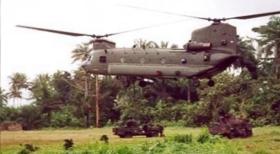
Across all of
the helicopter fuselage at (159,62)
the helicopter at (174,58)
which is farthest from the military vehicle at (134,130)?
the helicopter fuselage at (159,62)

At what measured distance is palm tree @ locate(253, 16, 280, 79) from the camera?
20469 millimetres

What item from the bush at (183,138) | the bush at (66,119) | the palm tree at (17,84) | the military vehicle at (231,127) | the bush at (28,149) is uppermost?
the palm tree at (17,84)

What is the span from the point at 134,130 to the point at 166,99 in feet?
12.0

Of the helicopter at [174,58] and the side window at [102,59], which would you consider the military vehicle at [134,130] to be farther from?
the side window at [102,59]

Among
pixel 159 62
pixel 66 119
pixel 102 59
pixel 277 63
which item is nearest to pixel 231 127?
pixel 277 63

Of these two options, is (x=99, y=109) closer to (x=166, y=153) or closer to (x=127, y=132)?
(x=127, y=132)

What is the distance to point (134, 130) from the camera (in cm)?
2305

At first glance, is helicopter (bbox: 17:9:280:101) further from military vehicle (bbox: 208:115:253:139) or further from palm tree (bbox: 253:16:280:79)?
military vehicle (bbox: 208:115:253:139)

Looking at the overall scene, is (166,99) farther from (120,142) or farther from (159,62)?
(120,142)

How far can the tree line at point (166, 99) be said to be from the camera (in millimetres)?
20562

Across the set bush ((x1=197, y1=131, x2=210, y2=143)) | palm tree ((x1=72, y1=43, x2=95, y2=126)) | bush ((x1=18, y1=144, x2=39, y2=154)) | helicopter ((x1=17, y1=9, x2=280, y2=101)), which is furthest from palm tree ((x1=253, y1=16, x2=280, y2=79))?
bush ((x1=18, y1=144, x2=39, y2=154))

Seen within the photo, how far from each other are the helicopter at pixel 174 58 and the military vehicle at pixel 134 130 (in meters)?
2.39

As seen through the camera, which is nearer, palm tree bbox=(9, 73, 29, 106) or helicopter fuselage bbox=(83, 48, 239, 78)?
helicopter fuselage bbox=(83, 48, 239, 78)

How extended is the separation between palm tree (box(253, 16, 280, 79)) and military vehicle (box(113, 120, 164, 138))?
15.5 feet
